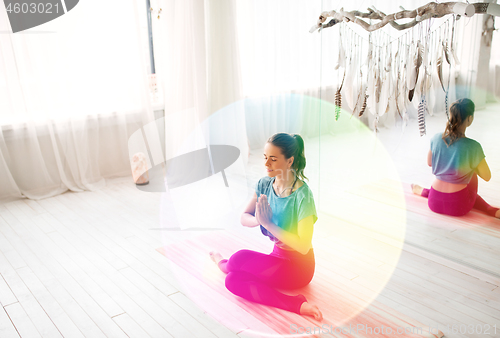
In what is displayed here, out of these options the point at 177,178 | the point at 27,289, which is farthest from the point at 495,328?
the point at 177,178

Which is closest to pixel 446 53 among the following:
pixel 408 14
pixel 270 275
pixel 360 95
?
pixel 408 14

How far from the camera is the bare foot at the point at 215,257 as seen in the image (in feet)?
6.95

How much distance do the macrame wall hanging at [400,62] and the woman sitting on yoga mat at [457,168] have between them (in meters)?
0.09

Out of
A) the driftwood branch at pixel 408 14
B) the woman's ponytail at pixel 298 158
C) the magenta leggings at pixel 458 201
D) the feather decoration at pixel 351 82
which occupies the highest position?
the driftwood branch at pixel 408 14

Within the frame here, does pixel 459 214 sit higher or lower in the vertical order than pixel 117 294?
higher

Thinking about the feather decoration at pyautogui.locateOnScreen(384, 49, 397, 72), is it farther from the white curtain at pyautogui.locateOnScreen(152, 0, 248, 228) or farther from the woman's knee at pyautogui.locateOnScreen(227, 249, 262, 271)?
the white curtain at pyautogui.locateOnScreen(152, 0, 248, 228)

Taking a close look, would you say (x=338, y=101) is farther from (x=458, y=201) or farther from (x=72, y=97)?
(x=72, y=97)

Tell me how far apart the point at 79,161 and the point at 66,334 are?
6.73 ft

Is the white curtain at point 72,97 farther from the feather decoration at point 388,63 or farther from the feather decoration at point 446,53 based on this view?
the feather decoration at point 446,53

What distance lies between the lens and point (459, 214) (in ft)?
7.16

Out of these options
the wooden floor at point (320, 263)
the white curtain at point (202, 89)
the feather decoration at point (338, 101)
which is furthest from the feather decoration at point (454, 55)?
the white curtain at point (202, 89)

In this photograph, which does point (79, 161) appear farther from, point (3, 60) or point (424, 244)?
point (424, 244)

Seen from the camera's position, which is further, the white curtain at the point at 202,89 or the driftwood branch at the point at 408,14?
the white curtain at the point at 202,89

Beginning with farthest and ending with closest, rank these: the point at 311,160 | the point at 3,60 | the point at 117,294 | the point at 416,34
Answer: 1. the point at 3,60
2. the point at 311,160
3. the point at 416,34
4. the point at 117,294
